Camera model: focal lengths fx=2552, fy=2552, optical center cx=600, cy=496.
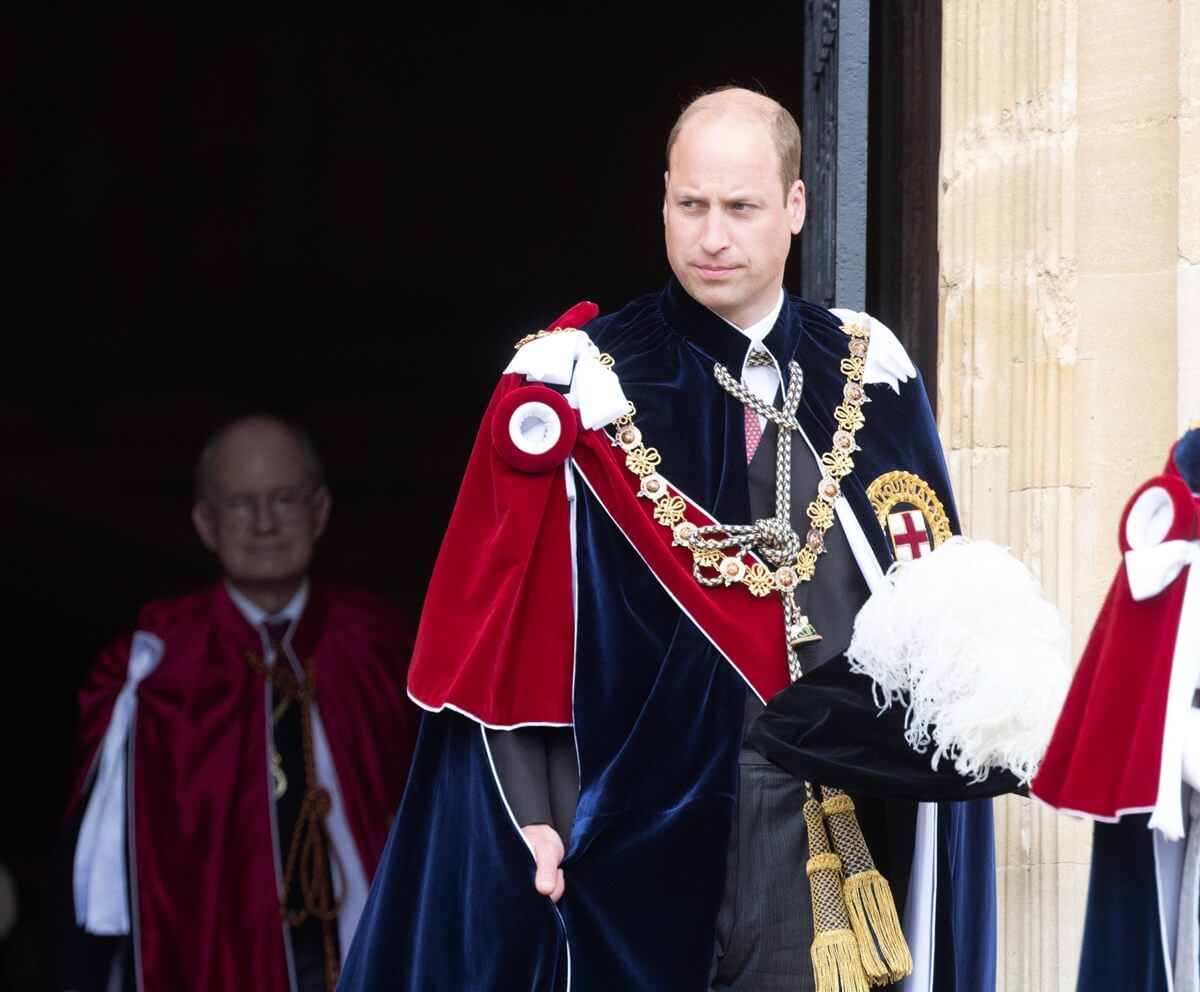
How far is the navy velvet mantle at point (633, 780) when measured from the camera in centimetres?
346

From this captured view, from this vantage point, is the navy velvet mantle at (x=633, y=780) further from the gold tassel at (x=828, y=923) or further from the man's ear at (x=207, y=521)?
the man's ear at (x=207, y=521)

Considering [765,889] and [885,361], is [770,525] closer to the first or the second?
[885,361]

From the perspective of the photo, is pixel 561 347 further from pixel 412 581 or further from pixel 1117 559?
pixel 412 581

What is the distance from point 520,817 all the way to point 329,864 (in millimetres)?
2018

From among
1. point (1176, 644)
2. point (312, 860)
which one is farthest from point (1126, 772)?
point (312, 860)

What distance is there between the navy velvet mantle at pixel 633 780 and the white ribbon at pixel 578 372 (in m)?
0.05

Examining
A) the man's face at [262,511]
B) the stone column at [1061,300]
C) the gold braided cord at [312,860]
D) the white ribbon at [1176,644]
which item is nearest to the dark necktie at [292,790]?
the gold braided cord at [312,860]

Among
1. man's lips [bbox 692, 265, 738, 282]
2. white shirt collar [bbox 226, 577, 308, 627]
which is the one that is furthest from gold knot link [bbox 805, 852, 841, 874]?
white shirt collar [bbox 226, 577, 308, 627]

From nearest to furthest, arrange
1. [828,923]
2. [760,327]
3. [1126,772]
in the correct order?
[1126,772] < [828,923] < [760,327]

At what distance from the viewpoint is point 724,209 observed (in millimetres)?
3580

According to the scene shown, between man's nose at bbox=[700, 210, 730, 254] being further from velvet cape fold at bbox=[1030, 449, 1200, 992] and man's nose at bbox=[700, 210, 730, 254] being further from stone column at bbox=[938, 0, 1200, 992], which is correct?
stone column at bbox=[938, 0, 1200, 992]

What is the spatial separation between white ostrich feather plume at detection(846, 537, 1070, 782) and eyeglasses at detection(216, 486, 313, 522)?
2513 mm

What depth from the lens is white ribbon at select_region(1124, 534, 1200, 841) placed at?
2934mm

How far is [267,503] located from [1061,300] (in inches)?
81.8
